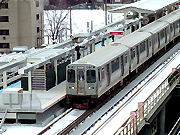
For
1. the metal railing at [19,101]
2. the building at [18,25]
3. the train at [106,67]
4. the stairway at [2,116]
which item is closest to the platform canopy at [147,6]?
the train at [106,67]

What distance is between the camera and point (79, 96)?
22531mm

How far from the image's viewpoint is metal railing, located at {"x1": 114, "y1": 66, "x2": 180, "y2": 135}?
1598 cm

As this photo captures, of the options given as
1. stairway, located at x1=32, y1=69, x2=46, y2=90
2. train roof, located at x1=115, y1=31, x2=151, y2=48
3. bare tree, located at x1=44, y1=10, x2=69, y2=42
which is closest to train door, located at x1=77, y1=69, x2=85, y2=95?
stairway, located at x1=32, y1=69, x2=46, y2=90

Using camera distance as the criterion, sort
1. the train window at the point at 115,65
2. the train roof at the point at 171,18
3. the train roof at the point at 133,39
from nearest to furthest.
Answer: the train window at the point at 115,65 → the train roof at the point at 133,39 → the train roof at the point at 171,18

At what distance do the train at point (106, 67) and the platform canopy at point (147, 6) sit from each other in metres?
3.92

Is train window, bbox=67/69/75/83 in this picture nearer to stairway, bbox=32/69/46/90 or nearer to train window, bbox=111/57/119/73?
stairway, bbox=32/69/46/90

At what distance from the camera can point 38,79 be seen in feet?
77.9

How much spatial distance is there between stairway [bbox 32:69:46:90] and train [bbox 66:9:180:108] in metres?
1.64

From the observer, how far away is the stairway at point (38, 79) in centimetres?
2355

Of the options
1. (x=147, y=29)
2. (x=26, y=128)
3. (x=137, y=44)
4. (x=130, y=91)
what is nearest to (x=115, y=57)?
(x=130, y=91)

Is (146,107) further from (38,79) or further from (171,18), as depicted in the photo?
(171,18)

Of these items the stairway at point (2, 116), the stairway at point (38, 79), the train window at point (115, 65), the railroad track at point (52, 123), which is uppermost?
the train window at point (115, 65)

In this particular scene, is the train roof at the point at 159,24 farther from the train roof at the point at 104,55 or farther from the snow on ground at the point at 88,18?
the snow on ground at the point at 88,18

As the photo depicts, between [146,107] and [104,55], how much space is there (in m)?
6.93
